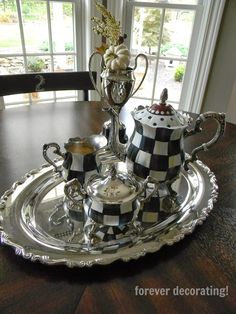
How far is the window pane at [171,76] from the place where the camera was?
190 centimetres

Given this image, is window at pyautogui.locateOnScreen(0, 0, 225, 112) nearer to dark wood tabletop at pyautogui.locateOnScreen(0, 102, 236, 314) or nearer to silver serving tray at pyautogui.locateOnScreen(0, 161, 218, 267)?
silver serving tray at pyautogui.locateOnScreen(0, 161, 218, 267)

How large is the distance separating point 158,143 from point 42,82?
0.91 m

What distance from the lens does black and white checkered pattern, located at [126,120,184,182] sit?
0.55m

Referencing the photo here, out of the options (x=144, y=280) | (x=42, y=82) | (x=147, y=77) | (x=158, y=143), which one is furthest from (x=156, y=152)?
(x=147, y=77)

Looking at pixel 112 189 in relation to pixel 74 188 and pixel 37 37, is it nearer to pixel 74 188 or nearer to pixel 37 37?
pixel 74 188

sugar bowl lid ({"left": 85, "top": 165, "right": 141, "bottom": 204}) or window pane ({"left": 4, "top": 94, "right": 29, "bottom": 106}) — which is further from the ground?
sugar bowl lid ({"left": 85, "top": 165, "right": 141, "bottom": 204})

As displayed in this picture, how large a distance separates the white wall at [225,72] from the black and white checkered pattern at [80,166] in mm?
1527

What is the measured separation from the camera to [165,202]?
24.3 inches

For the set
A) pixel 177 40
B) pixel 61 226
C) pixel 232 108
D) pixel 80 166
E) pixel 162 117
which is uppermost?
pixel 177 40

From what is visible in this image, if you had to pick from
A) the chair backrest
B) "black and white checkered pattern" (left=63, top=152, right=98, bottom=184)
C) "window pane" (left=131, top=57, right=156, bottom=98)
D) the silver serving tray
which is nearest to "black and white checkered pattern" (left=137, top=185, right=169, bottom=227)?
the silver serving tray

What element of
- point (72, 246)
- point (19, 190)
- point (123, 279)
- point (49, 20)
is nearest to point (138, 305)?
point (123, 279)

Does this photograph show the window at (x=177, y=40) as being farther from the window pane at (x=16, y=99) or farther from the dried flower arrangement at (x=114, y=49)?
the dried flower arrangement at (x=114, y=49)

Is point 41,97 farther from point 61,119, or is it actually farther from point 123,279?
point 123,279

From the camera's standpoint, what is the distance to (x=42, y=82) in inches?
49.7
